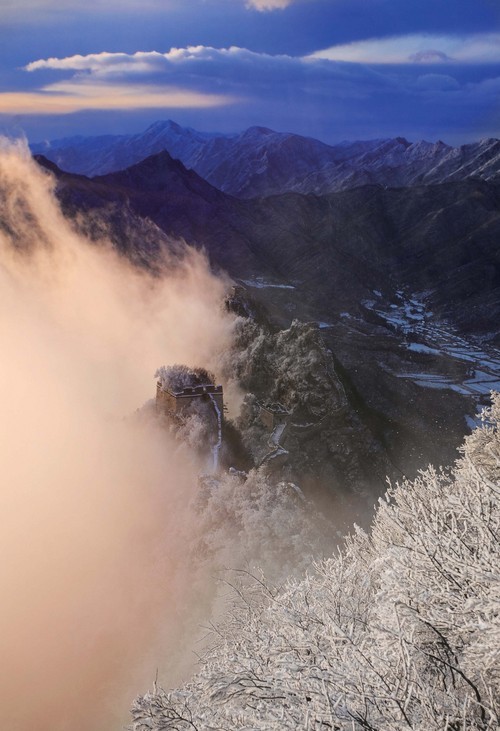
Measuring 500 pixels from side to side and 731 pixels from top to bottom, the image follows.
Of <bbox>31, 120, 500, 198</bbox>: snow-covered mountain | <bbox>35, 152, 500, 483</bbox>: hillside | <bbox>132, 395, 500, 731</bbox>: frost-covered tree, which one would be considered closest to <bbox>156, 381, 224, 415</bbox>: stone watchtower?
<bbox>35, 152, 500, 483</bbox>: hillside

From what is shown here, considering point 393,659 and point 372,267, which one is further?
point 372,267

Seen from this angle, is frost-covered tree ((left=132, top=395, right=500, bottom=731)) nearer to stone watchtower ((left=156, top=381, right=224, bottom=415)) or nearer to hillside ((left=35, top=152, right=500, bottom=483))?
stone watchtower ((left=156, top=381, right=224, bottom=415))

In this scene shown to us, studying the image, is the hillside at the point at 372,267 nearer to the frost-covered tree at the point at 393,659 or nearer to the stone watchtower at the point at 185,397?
the stone watchtower at the point at 185,397

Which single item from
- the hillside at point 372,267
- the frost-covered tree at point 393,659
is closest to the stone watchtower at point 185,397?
the hillside at point 372,267

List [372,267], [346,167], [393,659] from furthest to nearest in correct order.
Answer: [346,167]
[372,267]
[393,659]

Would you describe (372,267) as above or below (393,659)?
below

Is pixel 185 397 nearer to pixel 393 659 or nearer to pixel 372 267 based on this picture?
pixel 393 659

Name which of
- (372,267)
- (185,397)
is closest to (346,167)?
(372,267)

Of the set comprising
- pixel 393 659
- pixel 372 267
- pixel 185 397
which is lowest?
pixel 372 267

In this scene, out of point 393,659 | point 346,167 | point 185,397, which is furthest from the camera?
point 346,167
